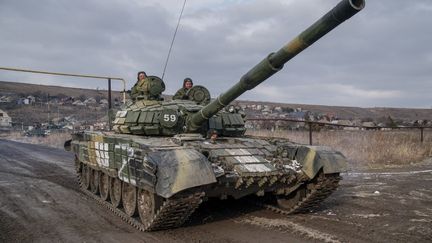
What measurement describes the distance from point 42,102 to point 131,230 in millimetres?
62185

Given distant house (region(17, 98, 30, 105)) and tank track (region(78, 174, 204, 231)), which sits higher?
Result: distant house (region(17, 98, 30, 105))

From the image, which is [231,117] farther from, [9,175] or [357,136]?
[357,136]

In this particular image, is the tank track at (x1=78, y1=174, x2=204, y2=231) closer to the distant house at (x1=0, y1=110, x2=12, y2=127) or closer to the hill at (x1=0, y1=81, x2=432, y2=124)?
the hill at (x1=0, y1=81, x2=432, y2=124)

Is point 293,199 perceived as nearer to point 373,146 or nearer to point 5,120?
point 373,146

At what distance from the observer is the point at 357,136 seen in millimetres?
20031

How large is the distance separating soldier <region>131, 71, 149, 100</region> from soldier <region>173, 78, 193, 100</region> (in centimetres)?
87

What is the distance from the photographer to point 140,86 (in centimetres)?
1147

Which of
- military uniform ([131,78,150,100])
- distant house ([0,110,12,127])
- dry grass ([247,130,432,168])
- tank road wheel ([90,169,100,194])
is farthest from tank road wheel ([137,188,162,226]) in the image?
distant house ([0,110,12,127])

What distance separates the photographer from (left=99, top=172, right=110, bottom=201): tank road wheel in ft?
36.8

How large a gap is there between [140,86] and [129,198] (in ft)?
9.65

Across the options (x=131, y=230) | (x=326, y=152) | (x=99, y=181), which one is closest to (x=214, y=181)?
(x=131, y=230)

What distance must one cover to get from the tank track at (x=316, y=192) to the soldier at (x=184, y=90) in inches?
150

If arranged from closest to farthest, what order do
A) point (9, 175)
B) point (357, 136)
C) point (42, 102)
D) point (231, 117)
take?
point (231, 117)
point (9, 175)
point (357, 136)
point (42, 102)

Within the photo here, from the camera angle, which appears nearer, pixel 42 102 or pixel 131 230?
pixel 131 230
